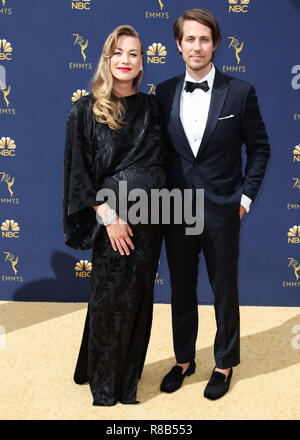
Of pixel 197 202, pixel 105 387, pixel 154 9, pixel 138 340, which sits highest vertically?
pixel 154 9

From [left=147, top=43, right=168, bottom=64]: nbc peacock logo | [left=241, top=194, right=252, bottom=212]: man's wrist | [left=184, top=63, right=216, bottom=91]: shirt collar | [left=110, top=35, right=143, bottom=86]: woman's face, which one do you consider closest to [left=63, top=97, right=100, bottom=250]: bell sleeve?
[left=110, top=35, right=143, bottom=86]: woman's face

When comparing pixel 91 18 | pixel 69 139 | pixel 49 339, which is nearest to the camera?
pixel 69 139

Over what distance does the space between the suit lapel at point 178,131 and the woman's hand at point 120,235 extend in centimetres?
44

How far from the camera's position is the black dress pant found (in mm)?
2176

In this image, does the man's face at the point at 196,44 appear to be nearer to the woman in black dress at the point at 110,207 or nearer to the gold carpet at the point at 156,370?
the woman in black dress at the point at 110,207

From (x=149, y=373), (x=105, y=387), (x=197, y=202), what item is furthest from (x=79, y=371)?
(x=197, y=202)

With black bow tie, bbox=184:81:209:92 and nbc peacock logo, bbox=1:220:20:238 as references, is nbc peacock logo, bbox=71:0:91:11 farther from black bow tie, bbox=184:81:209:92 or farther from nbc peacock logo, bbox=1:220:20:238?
nbc peacock logo, bbox=1:220:20:238

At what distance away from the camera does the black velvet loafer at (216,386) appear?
2262 millimetres

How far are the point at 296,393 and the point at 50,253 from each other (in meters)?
2.03

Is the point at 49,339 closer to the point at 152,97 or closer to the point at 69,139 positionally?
the point at 69,139

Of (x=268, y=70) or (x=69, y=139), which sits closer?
(x=69, y=139)

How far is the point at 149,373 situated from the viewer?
2.51 m

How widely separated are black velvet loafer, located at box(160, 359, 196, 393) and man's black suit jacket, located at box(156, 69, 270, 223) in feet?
3.02

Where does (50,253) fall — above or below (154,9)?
below
